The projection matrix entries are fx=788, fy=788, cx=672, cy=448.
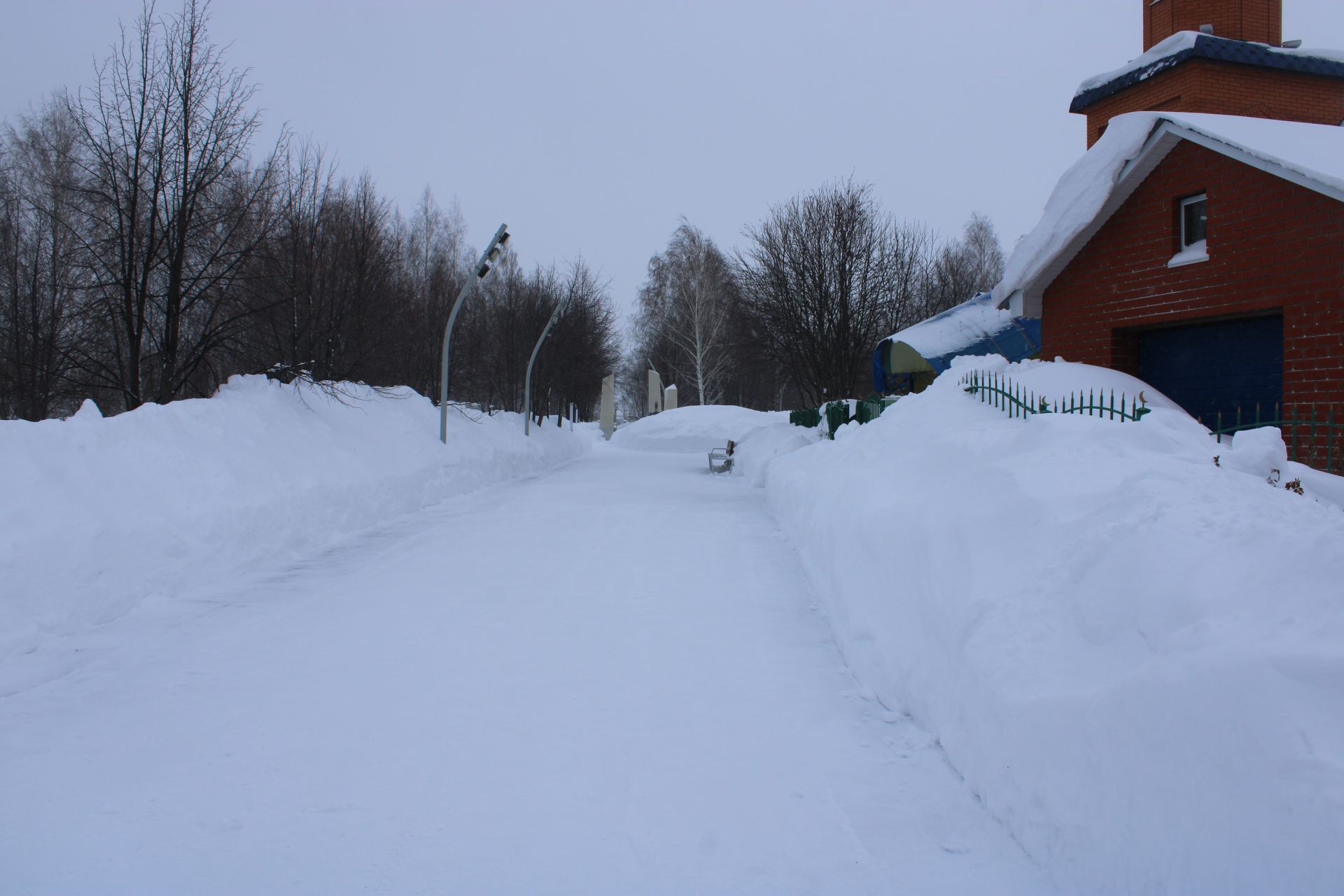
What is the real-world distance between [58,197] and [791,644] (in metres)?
20.9

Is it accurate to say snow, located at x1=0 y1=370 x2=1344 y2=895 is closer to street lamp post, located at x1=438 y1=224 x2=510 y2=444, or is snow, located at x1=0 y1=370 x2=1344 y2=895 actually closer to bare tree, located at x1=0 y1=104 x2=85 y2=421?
bare tree, located at x1=0 y1=104 x2=85 y2=421

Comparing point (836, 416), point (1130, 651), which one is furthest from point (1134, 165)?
point (1130, 651)

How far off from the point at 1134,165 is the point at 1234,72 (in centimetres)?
663

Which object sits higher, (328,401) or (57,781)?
(328,401)

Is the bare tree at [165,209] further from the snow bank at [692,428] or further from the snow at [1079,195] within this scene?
the snow bank at [692,428]

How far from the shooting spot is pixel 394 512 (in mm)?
11977

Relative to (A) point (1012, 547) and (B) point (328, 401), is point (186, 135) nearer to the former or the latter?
(B) point (328, 401)

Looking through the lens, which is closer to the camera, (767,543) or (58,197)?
(767,543)

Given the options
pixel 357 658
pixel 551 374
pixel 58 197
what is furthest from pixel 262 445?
pixel 551 374

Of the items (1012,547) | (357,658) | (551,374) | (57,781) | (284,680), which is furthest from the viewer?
(551,374)

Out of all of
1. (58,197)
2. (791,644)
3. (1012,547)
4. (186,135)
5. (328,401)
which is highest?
(58,197)

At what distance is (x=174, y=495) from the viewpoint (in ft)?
24.8

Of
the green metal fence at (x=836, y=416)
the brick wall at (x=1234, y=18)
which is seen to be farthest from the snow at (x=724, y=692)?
the brick wall at (x=1234, y=18)

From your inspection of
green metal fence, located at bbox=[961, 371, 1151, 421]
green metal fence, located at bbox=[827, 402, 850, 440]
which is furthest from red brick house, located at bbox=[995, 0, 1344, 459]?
green metal fence, located at bbox=[827, 402, 850, 440]
